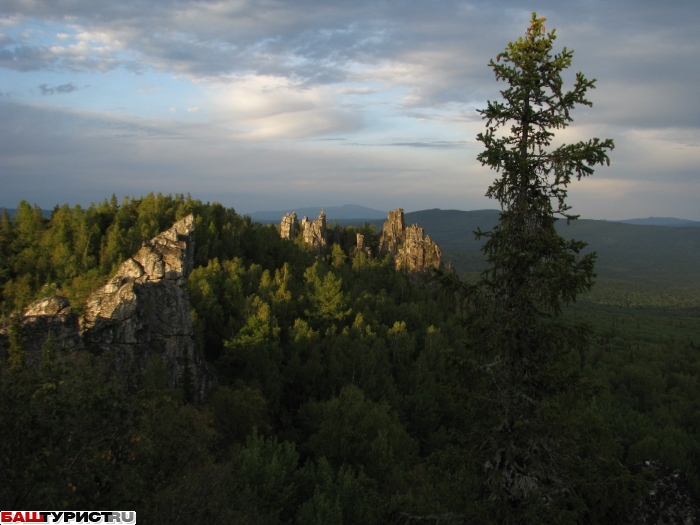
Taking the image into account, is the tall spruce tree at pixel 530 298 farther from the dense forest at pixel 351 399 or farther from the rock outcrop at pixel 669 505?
the rock outcrop at pixel 669 505

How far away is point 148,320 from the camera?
34094mm

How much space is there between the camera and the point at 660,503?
14.9m

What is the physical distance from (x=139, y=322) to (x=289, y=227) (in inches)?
2208

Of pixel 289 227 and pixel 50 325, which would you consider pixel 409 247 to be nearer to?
pixel 289 227

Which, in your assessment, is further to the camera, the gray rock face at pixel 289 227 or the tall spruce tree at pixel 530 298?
the gray rock face at pixel 289 227

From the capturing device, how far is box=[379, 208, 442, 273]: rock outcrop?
85.7 meters

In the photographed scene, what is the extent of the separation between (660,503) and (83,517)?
50.7 feet

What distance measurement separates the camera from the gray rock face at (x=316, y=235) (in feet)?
283

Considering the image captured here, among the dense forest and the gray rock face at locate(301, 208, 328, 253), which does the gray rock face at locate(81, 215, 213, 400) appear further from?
the gray rock face at locate(301, 208, 328, 253)

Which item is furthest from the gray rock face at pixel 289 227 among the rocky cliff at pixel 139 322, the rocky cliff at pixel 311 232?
the rocky cliff at pixel 139 322

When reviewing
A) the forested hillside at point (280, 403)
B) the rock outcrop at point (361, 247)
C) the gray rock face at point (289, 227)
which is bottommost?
the forested hillside at point (280, 403)

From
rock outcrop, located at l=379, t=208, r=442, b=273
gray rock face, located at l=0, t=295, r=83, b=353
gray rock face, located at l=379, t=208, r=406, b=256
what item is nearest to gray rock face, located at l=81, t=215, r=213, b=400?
gray rock face, located at l=0, t=295, r=83, b=353

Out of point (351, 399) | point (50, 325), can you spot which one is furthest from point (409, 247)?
point (50, 325)

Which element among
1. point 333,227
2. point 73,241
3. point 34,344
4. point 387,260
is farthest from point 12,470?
point 333,227
